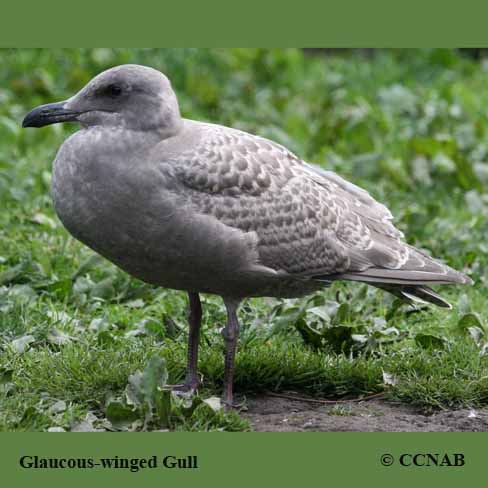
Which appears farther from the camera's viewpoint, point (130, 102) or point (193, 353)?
point (193, 353)

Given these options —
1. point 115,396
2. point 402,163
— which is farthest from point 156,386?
point 402,163

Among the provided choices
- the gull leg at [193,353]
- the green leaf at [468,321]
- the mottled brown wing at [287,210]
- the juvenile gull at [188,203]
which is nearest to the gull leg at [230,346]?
the juvenile gull at [188,203]

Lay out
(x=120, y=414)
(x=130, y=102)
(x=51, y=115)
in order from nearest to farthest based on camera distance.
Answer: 1. (x=120, y=414)
2. (x=130, y=102)
3. (x=51, y=115)

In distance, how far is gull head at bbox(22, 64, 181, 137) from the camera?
552cm

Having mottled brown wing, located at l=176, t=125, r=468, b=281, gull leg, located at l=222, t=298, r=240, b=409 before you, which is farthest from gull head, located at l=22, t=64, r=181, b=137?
gull leg, located at l=222, t=298, r=240, b=409

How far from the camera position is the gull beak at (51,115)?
5637 millimetres

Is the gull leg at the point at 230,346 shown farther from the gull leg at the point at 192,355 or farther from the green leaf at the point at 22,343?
the green leaf at the point at 22,343

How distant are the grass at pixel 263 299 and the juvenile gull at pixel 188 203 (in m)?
0.49

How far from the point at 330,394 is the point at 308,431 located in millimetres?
641

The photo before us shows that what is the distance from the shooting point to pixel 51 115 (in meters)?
5.67

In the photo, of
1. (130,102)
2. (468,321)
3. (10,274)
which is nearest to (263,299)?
(468,321)

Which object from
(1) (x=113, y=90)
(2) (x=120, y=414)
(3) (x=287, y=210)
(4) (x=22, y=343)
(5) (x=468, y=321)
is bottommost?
(2) (x=120, y=414)

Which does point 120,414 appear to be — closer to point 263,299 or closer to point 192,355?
point 192,355

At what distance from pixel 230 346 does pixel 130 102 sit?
1.39 metres
